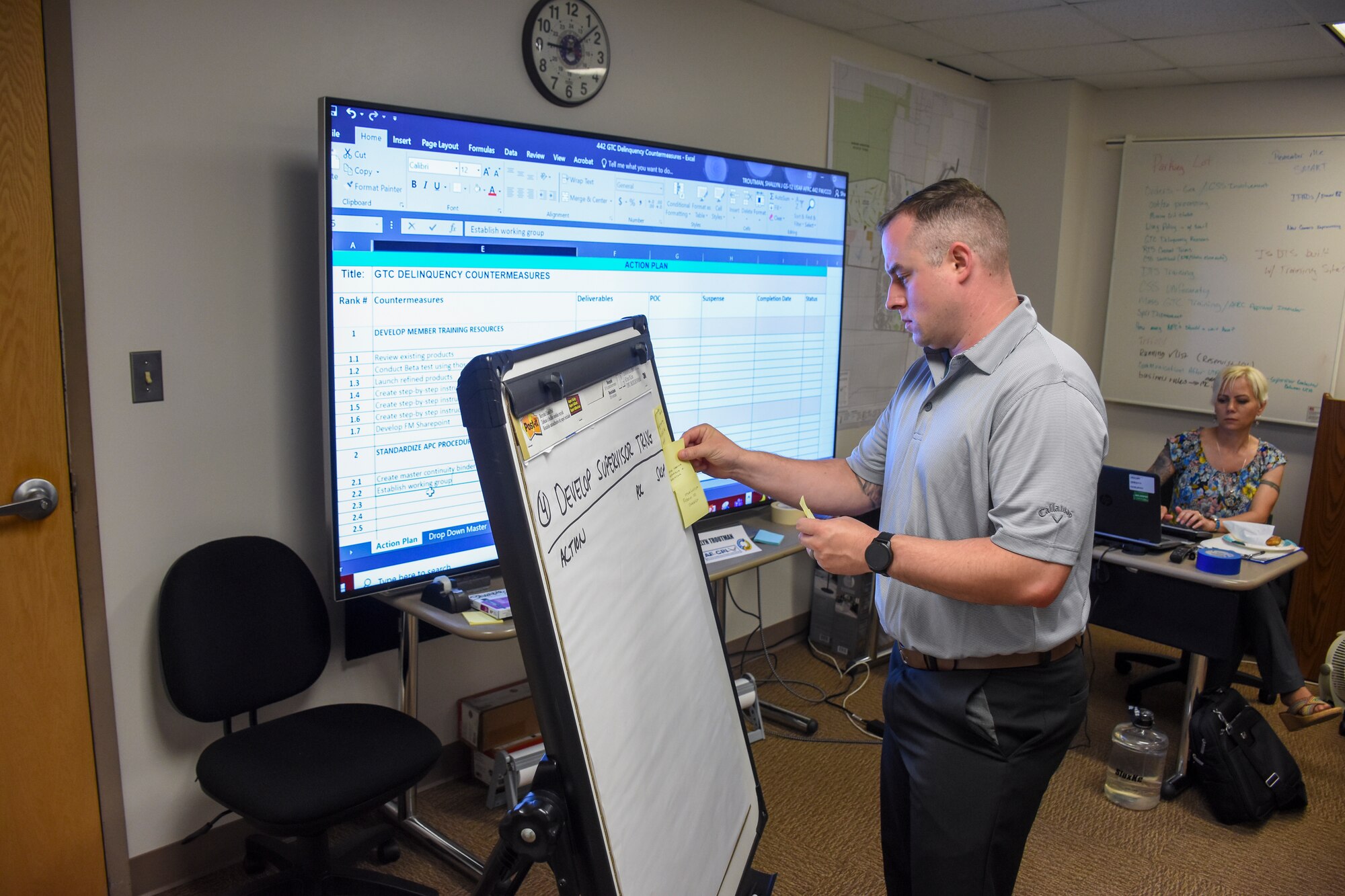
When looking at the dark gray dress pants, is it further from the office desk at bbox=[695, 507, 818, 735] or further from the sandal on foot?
the sandal on foot

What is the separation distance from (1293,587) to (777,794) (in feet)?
8.10

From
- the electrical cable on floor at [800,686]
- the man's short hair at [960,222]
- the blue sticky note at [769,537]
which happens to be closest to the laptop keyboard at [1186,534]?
the electrical cable on floor at [800,686]

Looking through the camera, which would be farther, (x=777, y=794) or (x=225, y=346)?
(x=777, y=794)

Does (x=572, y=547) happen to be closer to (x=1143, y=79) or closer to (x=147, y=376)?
(x=147, y=376)

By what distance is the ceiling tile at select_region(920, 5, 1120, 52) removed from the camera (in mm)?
3260

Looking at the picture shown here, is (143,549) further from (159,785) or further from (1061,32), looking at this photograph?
(1061,32)

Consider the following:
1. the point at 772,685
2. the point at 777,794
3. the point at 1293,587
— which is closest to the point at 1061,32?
the point at 1293,587

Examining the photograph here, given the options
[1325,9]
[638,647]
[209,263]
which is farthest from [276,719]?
[1325,9]

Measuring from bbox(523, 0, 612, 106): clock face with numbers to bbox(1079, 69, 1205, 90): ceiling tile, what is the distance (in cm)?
266

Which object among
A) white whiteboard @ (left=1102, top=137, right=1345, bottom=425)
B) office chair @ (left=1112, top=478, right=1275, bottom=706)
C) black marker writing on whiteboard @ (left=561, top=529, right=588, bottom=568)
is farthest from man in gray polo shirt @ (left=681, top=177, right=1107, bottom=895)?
white whiteboard @ (left=1102, top=137, right=1345, bottom=425)

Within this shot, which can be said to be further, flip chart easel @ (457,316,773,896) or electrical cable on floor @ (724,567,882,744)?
electrical cable on floor @ (724,567,882,744)

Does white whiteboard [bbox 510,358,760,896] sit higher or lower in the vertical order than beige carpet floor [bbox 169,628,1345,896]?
higher

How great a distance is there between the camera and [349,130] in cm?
193

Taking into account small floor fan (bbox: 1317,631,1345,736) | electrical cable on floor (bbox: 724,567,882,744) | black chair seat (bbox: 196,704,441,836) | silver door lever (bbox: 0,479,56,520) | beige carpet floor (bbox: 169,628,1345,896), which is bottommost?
beige carpet floor (bbox: 169,628,1345,896)
